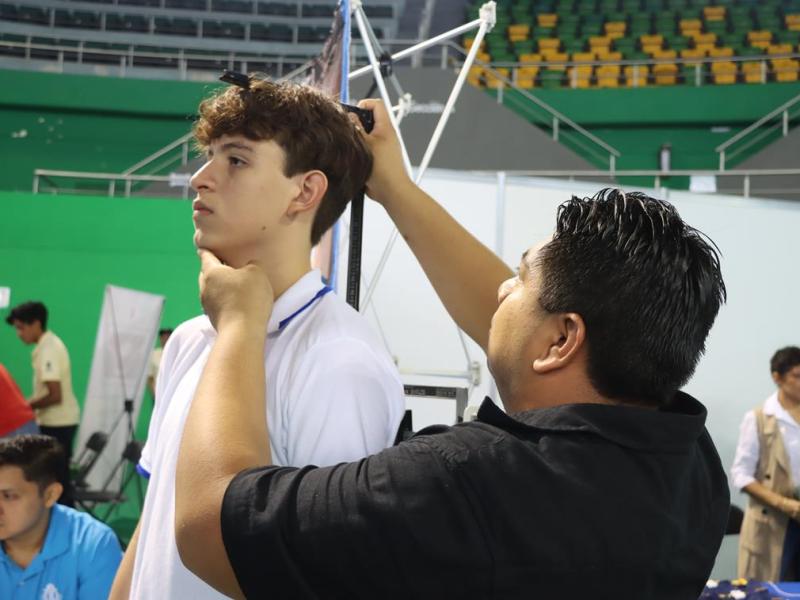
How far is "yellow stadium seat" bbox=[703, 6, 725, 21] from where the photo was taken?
14.9 m

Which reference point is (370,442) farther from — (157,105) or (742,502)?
(157,105)

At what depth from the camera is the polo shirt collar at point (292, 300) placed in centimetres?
122

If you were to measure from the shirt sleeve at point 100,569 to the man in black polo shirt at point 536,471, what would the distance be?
1684 millimetres

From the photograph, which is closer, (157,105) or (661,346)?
(661,346)

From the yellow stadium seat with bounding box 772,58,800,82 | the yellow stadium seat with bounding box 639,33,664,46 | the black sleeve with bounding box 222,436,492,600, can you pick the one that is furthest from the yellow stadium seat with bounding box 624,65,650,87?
the black sleeve with bounding box 222,436,492,600

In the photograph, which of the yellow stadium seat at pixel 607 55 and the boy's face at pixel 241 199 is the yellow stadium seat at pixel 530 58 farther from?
the boy's face at pixel 241 199

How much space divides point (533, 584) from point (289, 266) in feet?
2.02

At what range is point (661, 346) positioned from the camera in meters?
0.91

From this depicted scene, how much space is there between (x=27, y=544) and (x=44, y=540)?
0.20 feet

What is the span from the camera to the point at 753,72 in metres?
12.9

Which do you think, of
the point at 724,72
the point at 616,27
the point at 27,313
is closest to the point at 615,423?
the point at 27,313

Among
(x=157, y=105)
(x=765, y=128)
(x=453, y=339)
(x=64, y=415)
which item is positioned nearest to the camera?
(x=453, y=339)

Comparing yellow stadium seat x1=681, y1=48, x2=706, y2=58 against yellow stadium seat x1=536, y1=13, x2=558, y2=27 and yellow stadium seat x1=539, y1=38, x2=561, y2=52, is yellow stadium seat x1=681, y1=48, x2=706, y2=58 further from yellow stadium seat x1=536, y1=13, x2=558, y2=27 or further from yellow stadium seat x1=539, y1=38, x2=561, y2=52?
yellow stadium seat x1=536, y1=13, x2=558, y2=27

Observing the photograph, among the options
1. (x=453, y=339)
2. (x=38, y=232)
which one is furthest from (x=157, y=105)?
(x=453, y=339)
